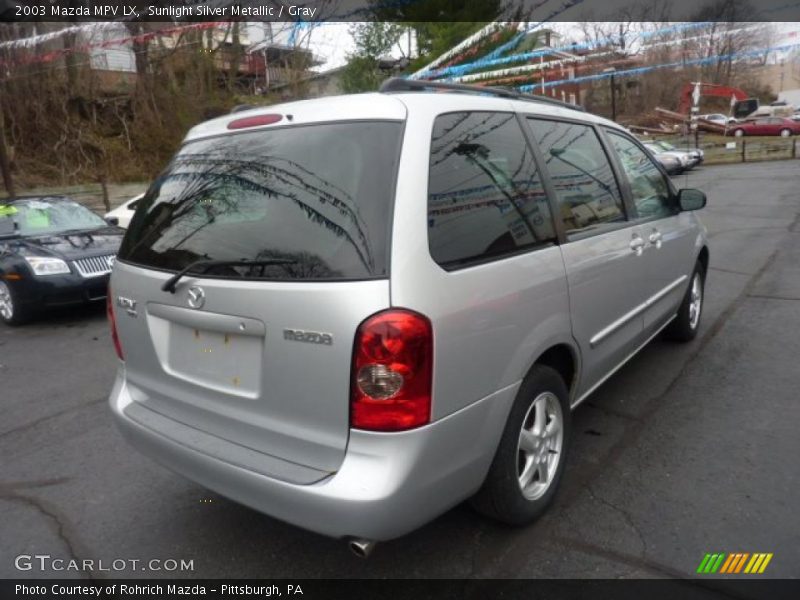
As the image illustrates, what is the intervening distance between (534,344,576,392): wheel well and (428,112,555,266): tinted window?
1.62 ft

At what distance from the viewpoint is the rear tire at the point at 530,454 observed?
7.86 feet

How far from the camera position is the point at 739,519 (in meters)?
2.61

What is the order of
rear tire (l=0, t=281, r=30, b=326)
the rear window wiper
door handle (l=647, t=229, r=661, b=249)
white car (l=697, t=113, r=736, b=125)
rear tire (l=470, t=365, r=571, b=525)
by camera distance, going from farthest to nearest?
white car (l=697, t=113, r=736, b=125)
rear tire (l=0, t=281, r=30, b=326)
door handle (l=647, t=229, r=661, b=249)
rear tire (l=470, t=365, r=571, b=525)
the rear window wiper

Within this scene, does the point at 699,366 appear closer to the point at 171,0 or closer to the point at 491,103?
the point at 491,103

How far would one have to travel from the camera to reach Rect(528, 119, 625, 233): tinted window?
2.87 meters

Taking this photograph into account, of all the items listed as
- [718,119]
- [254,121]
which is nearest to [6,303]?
[254,121]

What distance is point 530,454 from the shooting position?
8.53ft

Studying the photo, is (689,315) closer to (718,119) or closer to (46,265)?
(46,265)

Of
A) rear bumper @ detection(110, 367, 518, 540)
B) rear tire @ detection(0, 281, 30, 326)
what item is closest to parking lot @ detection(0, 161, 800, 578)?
rear bumper @ detection(110, 367, 518, 540)

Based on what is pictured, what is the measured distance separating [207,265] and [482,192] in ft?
3.66

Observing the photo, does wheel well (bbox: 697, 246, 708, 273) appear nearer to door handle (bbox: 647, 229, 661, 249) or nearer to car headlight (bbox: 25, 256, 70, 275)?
door handle (bbox: 647, 229, 661, 249)

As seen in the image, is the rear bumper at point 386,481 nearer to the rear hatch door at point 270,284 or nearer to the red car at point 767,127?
the rear hatch door at point 270,284

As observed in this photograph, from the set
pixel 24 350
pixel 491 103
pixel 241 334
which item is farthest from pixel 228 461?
pixel 24 350

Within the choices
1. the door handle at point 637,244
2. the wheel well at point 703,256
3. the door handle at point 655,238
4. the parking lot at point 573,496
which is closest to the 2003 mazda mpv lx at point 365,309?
the parking lot at point 573,496
